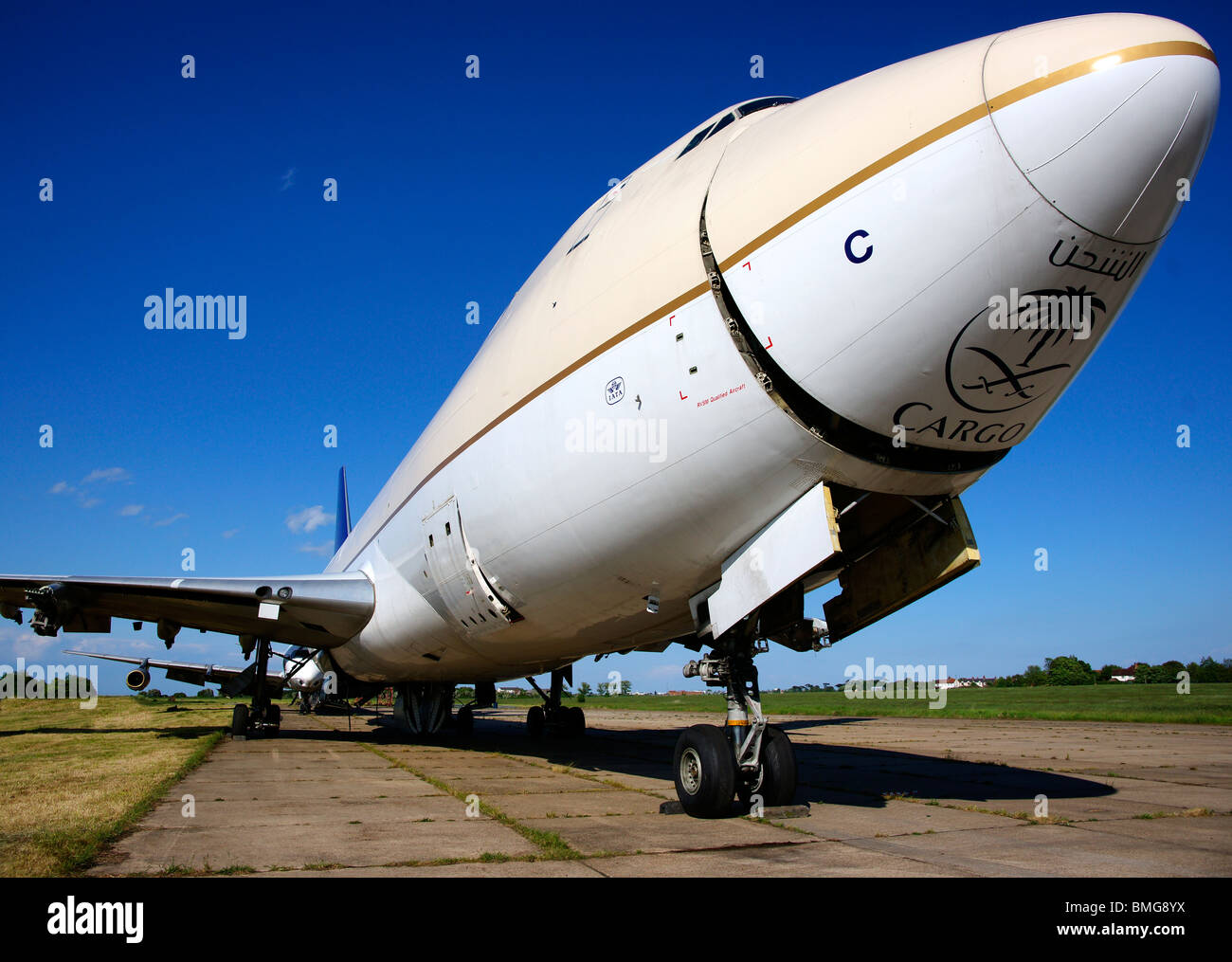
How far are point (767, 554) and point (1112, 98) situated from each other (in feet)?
12.3

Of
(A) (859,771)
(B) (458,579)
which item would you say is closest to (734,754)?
(B) (458,579)

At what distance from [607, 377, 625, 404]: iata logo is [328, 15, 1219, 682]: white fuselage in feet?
0.15

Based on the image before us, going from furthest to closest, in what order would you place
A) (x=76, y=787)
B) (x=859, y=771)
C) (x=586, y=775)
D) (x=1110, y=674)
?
(x=1110, y=674) < (x=859, y=771) < (x=586, y=775) < (x=76, y=787)

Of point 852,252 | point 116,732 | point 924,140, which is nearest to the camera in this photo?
point 924,140

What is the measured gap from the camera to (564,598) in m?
8.45

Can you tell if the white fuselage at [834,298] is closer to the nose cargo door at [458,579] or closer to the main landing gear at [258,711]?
the nose cargo door at [458,579]

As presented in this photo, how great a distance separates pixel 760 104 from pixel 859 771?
27.6ft

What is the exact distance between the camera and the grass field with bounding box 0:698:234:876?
18.0 feet

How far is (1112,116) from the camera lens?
4625 mm

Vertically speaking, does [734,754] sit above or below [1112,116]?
below

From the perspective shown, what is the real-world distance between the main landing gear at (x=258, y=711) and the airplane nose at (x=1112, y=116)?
17.3m

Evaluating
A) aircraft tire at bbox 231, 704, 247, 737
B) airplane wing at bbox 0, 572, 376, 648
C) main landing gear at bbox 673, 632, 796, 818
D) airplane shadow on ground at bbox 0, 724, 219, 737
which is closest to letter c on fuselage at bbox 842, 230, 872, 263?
main landing gear at bbox 673, 632, 796, 818

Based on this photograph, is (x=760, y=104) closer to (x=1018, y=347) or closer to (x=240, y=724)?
(x=1018, y=347)

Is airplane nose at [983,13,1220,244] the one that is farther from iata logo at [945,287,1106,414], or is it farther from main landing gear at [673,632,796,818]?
main landing gear at [673,632,796,818]
